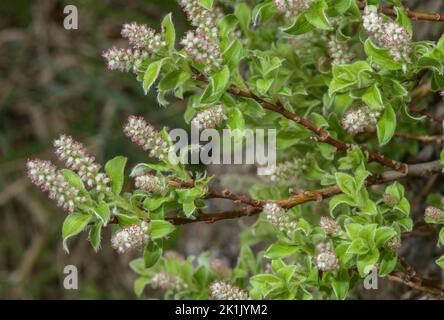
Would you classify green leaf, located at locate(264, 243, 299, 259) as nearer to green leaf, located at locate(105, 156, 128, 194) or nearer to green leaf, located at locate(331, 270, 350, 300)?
green leaf, located at locate(331, 270, 350, 300)

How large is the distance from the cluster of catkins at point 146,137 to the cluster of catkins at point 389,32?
1.02 feet

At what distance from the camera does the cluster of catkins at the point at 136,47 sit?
0.92 meters

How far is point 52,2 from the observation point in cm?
274

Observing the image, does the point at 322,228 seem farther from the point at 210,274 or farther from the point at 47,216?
the point at 47,216

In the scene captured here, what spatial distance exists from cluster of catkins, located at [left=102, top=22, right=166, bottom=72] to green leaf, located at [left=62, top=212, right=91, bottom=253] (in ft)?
0.66

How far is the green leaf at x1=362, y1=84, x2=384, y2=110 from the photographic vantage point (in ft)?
3.06

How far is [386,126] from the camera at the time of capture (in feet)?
3.21

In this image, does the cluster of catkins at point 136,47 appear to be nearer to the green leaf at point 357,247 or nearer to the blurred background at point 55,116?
the green leaf at point 357,247

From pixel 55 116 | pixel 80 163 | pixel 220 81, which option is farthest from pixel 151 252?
pixel 55 116

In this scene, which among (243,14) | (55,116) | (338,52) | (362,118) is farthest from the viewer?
(55,116)

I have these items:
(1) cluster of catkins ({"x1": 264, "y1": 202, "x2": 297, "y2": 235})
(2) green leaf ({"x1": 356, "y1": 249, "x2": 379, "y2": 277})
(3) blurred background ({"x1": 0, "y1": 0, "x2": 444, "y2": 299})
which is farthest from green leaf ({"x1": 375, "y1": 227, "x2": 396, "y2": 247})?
(3) blurred background ({"x1": 0, "y1": 0, "x2": 444, "y2": 299})

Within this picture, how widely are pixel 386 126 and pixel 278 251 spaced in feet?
0.76

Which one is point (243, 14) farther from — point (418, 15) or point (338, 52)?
point (418, 15)

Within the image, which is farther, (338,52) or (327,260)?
(338,52)
